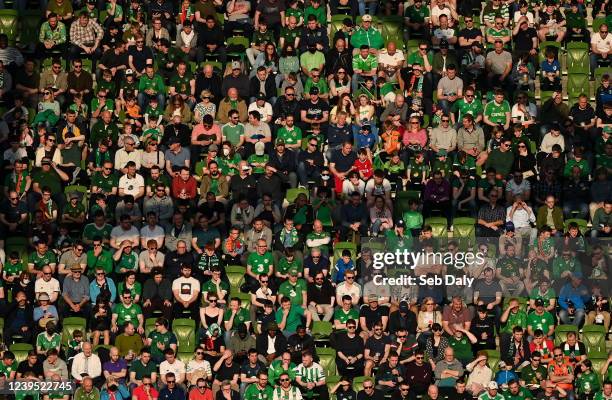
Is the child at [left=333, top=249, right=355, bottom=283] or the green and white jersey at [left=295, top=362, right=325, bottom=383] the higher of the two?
the child at [left=333, top=249, right=355, bottom=283]

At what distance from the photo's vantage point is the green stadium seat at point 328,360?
33.4 m

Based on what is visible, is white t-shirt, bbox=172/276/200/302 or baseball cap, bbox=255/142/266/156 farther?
baseball cap, bbox=255/142/266/156

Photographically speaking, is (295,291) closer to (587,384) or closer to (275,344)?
(275,344)

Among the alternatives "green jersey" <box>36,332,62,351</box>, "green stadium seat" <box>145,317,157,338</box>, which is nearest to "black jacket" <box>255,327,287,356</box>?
"green stadium seat" <box>145,317,157,338</box>

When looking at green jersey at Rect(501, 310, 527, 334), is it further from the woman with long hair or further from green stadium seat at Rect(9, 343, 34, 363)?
green stadium seat at Rect(9, 343, 34, 363)

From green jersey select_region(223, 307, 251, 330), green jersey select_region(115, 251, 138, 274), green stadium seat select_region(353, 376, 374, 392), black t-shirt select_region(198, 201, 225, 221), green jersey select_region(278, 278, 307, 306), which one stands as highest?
black t-shirt select_region(198, 201, 225, 221)

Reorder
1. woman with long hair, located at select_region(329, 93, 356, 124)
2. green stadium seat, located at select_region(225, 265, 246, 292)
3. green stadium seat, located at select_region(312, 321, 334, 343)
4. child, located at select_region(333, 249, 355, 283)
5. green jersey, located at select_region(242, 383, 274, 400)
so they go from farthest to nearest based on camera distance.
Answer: woman with long hair, located at select_region(329, 93, 356, 124), green stadium seat, located at select_region(225, 265, 246, 292), child, located at select_region(333, 249, 355, 283), green stadium seat, located at select_region(312, 321, 334, 343), green jersey, located at select_region(242, 383, 274, 400)

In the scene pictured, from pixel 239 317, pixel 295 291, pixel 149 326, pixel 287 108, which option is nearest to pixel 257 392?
pixel 239 317

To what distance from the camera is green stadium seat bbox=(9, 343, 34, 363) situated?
3350cm

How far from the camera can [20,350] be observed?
3353 cm

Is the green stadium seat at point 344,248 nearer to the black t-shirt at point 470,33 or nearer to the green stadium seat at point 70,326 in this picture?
the green stadium seat at point 70,326

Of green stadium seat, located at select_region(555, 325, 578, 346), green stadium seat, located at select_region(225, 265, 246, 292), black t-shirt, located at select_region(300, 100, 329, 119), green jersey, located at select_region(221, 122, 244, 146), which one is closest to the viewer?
green stadium seat, located at select_region(555, 325, 578, 346)

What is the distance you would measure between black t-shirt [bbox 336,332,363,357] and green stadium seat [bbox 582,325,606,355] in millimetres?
3485

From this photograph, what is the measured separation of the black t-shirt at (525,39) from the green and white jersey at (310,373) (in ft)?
25.0
